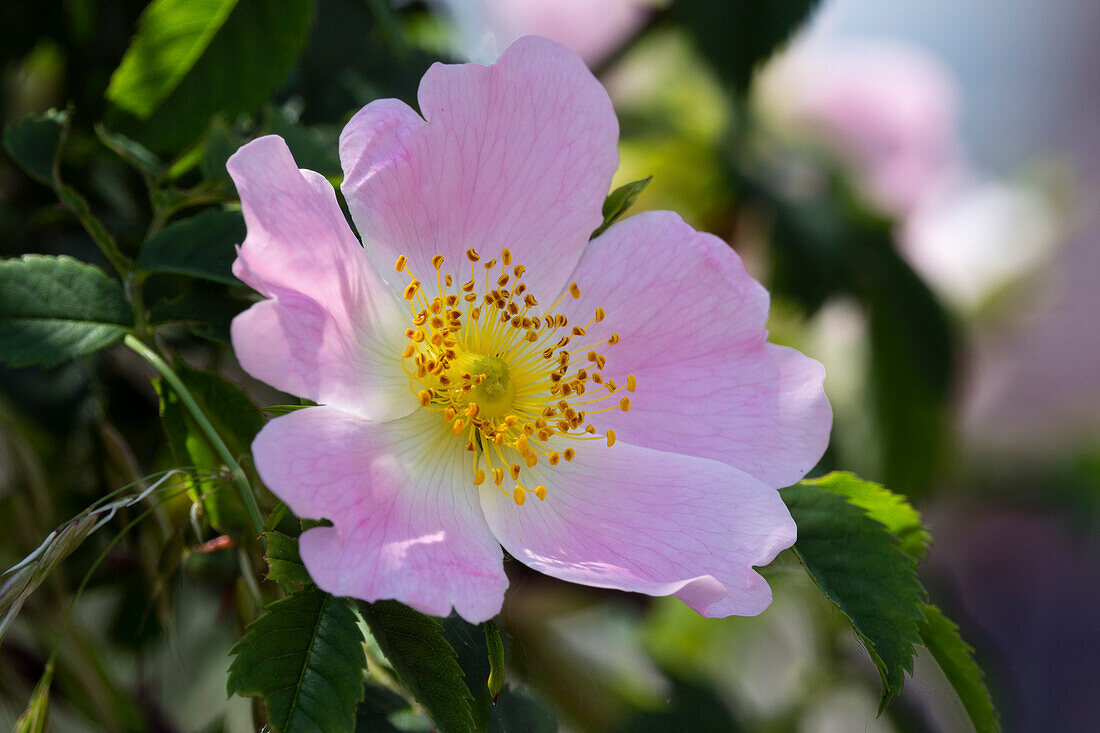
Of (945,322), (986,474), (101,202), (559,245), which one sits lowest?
(986,474)

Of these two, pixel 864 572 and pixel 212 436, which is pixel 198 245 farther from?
pixel 864 572

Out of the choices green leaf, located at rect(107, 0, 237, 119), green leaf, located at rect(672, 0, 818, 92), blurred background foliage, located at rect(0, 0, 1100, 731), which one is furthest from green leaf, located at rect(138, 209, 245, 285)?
green leaf, located at rect(672, 0, 818, 92)

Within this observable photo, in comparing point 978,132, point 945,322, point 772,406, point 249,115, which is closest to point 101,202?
point 249,115

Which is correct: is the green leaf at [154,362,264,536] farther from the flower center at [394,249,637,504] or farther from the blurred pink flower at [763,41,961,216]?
the blurred pink flower at [763,41,961,216]

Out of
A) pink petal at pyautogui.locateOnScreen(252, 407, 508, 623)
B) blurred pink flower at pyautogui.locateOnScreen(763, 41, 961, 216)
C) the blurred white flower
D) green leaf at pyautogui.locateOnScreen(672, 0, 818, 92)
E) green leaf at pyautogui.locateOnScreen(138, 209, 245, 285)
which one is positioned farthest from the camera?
the blurred white flower

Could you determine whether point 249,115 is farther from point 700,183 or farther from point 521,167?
point 700,183

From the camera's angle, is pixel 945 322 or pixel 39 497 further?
pixel 945 322

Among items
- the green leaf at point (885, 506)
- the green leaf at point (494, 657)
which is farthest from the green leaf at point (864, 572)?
the green leaf at point (494, 657)

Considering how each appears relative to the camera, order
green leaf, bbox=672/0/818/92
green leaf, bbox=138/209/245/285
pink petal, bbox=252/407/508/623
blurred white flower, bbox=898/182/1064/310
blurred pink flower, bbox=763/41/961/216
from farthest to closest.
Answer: blurred white flower, bbox=898/182/1064/310 < blurred pink flower, bbox=763/41/961/216 < green leaf, bbox=672/0/818/92 < green leaf, bbox=138/209/245/285 < pink petal, bbox=252/407/508/623
